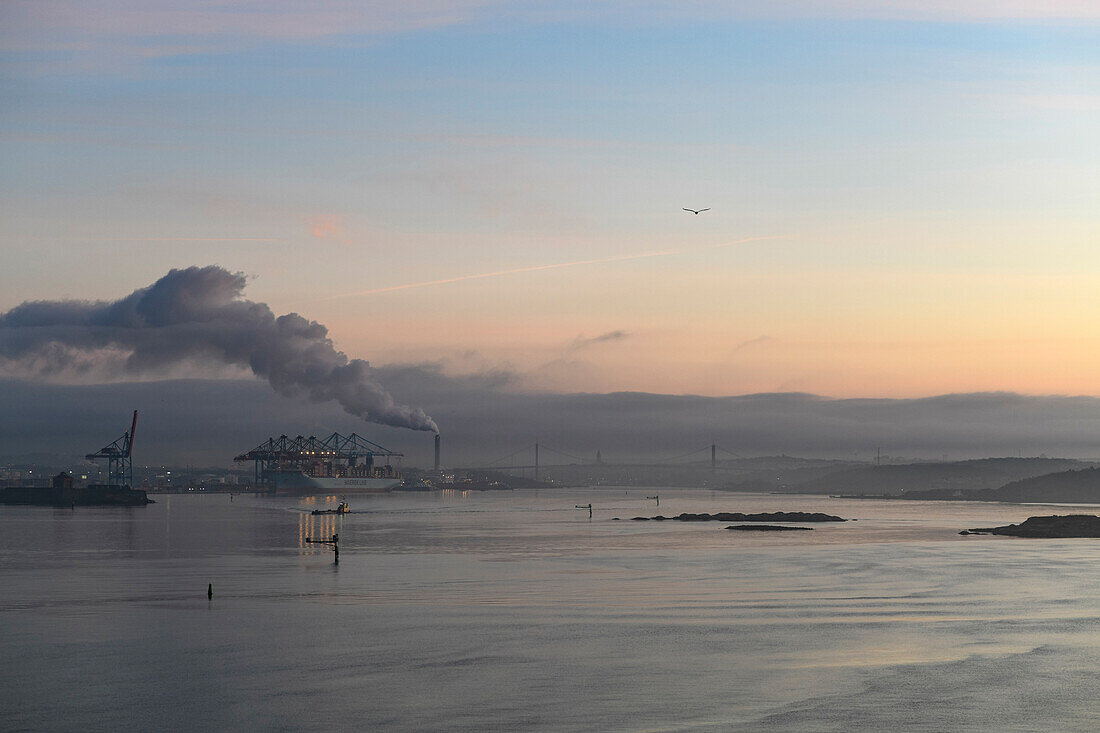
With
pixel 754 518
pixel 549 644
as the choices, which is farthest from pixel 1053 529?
pixel 549 644

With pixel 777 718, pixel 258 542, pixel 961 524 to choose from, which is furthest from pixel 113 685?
pixel 961 524

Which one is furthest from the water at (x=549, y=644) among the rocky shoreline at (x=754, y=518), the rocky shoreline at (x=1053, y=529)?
the rocky shoreline at (x=754, y=518)

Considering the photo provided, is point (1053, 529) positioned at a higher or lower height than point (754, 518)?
higher

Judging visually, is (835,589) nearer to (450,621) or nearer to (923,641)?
(923,641)

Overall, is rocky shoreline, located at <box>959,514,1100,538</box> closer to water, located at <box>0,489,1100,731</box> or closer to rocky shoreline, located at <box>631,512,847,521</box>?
rocky shoreline, located at <box>631,512,847,521</box>

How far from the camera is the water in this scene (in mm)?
25578

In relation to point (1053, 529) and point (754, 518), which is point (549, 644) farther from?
point (754, 518)

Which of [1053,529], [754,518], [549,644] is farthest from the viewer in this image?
[754,518]

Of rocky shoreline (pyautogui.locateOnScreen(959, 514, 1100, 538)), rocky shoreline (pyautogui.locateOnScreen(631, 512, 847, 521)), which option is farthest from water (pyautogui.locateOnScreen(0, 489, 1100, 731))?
rocky shoreline (pyautogui.locateOnScreen(631, 512, 847, 521))

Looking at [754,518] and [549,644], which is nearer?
[549,644]

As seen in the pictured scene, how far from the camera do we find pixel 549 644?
35000 millimetres

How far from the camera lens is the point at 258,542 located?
91.3 meters

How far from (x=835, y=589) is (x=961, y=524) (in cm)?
8677

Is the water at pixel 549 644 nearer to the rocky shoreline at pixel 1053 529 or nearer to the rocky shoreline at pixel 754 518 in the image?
the rocky shoreline at pixel 1053 529
